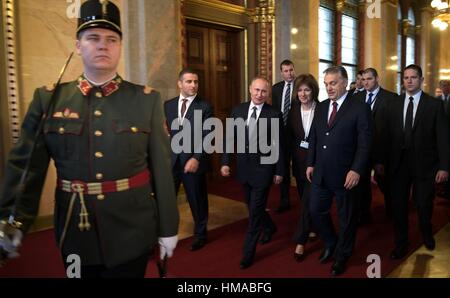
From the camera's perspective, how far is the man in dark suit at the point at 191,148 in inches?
140

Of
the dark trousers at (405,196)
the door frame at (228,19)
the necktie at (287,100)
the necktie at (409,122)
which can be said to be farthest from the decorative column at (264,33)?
the dark trousers at (405,196)

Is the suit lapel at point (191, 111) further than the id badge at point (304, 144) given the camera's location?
No

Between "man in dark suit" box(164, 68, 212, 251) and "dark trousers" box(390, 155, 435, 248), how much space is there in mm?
1713

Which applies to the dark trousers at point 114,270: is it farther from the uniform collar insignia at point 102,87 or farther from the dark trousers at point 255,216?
the dark trousers at point 255,216

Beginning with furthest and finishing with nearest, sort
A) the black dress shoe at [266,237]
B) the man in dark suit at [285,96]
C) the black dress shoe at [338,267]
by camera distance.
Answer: the man in dark suit at [285,96] < the black dress shoe at [266,237] < the black dress shoe at [338,267]

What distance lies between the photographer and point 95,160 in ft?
5.17

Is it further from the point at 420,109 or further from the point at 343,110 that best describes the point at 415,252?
the point at 343,110

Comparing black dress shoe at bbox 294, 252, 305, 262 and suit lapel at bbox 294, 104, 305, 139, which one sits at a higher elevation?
suit lapel at bbox 294, 104, 305, 139

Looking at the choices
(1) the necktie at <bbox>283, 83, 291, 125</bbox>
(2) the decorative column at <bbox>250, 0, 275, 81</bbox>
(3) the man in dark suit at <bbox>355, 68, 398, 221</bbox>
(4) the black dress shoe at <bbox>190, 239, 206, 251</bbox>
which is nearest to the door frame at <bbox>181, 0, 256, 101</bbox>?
(2) the decorative column at <bbox>250, 0, 275, 81</bbox>

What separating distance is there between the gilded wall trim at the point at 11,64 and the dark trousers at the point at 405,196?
141 inches

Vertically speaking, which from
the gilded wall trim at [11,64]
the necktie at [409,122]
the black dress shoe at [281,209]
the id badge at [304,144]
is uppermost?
the gilded wall trim at [11,64]

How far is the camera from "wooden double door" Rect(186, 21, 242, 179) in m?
5.97

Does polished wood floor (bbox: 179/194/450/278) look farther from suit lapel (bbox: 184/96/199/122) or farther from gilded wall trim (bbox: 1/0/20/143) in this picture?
gilded wall trim (bbox: 1/0/20/143)
